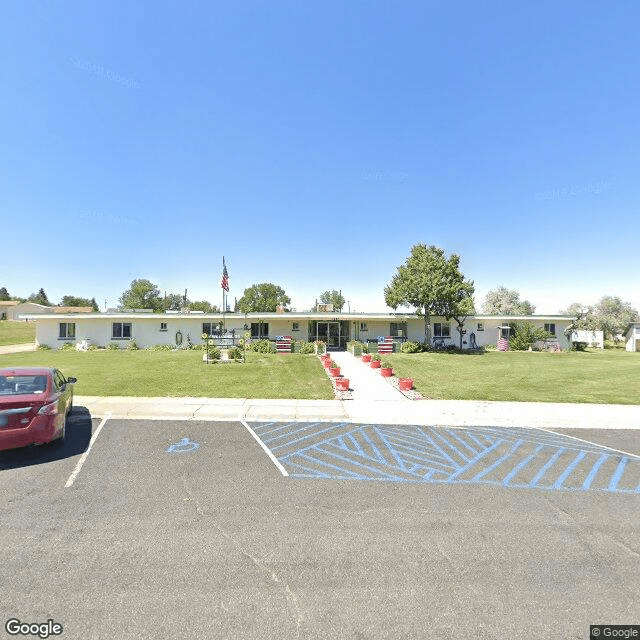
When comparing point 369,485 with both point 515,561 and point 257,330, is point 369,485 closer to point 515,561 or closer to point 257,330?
point 515,561

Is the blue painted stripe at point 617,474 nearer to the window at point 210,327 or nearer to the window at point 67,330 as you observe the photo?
the window at point 210,327

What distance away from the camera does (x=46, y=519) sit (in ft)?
17.2

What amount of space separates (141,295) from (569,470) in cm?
10393

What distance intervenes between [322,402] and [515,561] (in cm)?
941

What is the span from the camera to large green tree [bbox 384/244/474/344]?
3092 centimetres

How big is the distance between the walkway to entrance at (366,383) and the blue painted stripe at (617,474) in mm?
7023

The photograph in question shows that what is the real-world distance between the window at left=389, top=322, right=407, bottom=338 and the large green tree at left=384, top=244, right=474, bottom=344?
6.43ft

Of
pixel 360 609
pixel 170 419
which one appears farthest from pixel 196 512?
pixel 170 419

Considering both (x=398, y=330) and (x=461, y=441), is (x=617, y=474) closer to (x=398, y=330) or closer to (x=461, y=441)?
(x=461, y=441)

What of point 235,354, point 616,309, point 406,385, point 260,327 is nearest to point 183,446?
point 406,385

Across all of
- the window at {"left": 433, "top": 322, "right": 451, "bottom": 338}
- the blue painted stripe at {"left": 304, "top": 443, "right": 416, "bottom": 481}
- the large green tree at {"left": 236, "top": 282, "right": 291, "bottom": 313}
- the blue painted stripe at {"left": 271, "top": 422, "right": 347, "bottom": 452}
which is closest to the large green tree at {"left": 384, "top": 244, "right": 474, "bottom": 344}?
the window at {"left": 433, "top": 322, "right": 451, "bottom": 338}

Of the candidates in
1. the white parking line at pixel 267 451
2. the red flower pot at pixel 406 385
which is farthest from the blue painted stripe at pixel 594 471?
the red flower pot at pixel 406 385

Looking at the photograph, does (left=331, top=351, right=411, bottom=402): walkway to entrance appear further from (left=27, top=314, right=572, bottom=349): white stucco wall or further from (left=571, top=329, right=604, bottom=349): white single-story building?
(left=571, top=329, right=604, bottom=349): white single-story building

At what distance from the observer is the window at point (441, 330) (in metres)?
34.6
